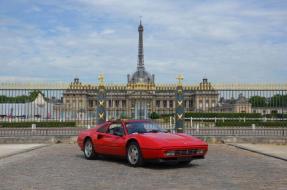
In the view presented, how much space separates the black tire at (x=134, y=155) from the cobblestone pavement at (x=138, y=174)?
24 cm

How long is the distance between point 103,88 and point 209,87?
586cm

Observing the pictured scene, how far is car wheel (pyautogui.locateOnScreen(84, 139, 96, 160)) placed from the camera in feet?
43.8

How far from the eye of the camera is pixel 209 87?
2356cm

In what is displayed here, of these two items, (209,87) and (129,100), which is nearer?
(209,87)

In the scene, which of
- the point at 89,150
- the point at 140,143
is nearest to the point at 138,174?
the point at 140,143

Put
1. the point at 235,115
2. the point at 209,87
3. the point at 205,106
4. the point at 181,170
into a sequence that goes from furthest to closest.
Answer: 1. the point at 235,115
2. the point at 205,106
3. the point at 209,87
4. the point at 181,170

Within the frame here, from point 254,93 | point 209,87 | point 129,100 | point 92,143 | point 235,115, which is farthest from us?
point 235,115

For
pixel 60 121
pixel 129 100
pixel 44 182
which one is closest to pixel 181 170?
pixel 44 182

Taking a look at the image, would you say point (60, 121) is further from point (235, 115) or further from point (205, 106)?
point (235, 115)

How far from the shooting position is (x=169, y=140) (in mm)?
→ 11047

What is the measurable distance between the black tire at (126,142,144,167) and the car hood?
37 centimetres

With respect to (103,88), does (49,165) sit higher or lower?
lower

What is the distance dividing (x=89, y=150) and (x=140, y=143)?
2761mm

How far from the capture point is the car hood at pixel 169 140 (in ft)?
35.7
